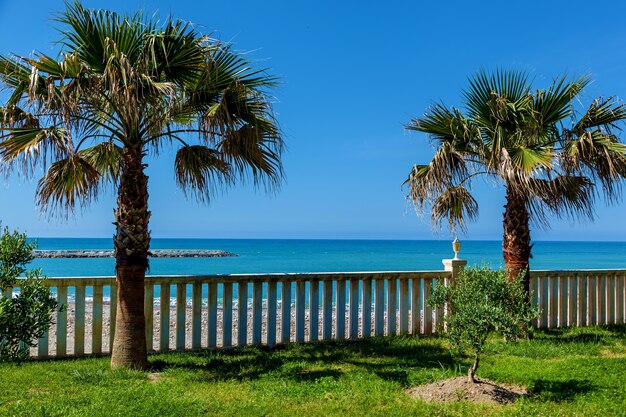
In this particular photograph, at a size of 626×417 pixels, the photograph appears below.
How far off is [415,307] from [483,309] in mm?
3616

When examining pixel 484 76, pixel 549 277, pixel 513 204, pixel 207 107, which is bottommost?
pixel 549 277

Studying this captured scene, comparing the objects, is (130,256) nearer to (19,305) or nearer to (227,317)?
(227,317)

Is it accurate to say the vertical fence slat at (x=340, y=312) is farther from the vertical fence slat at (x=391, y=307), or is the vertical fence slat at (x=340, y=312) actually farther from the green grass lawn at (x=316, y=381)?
the vertical fence slat at (x=391, y=307)

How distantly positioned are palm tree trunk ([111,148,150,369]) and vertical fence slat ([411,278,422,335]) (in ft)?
14.1

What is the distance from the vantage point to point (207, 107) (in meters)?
6.62

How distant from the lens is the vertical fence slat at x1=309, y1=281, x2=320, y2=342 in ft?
27.0

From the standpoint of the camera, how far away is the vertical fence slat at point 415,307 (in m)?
8.86

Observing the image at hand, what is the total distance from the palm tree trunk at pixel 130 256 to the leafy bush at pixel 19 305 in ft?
6.05

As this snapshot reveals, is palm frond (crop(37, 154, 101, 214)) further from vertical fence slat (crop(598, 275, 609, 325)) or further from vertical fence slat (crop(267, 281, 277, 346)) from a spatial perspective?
vertical fence slat (crop(598, 275, 609, 325))

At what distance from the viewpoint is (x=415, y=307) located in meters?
8.91

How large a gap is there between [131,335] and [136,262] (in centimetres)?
85

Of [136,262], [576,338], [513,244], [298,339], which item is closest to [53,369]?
[136,262]

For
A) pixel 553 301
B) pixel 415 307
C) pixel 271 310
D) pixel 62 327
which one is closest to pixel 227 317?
pixel 271 310

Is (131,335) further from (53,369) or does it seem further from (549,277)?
(549,277)
